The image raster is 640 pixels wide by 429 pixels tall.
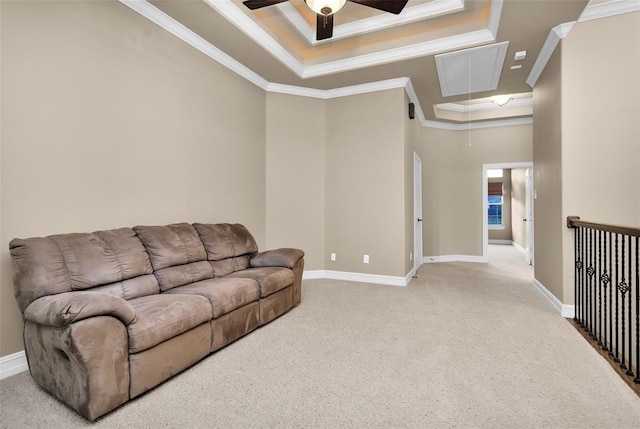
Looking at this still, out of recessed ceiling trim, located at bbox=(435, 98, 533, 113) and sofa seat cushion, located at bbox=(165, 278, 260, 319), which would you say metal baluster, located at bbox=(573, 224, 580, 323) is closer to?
sofa seat cushion, located at bbox=(165, 278, 260, 319)

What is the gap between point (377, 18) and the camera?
3695mm

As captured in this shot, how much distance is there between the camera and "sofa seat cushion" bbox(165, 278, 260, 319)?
242cm

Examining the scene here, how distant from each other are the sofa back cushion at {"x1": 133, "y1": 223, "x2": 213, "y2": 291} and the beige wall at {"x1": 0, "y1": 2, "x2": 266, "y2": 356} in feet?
0.94

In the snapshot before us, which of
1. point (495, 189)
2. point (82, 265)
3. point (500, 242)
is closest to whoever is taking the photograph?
point (82, 265)

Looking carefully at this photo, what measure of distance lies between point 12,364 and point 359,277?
380cm

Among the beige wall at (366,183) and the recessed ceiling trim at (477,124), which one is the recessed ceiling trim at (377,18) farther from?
the recessed ceiling trim at (477,124)

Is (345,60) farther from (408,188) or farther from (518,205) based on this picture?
(518,205)

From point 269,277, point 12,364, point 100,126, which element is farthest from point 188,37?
point 12,364

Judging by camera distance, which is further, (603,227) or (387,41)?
(387,41)

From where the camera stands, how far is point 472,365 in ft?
7.46

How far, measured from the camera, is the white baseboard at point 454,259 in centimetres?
668

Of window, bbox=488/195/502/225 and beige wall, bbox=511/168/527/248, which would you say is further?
window, bbox=488/195/502/225

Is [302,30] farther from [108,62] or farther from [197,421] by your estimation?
[197,421]

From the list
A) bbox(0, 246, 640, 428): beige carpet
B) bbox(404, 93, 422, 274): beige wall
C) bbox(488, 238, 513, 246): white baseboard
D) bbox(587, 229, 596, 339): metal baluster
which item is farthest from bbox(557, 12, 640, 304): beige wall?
bbox(488, 238, 513, 246): white baseboard
